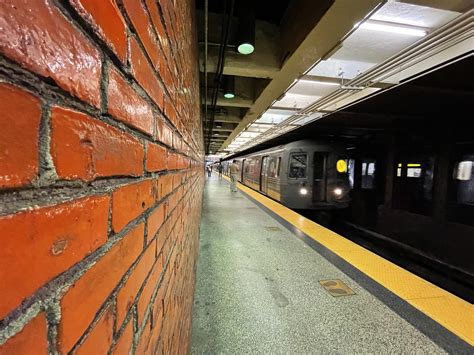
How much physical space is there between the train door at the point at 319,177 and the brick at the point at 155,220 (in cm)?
797

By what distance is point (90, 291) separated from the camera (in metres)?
0.38

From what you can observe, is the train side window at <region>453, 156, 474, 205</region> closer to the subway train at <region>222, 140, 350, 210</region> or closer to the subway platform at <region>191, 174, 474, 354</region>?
the subway train at <region>222, 140, 350, 210</region>

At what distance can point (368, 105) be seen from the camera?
17.6 ft

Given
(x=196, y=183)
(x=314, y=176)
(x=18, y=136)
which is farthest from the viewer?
(x=314, y=176)

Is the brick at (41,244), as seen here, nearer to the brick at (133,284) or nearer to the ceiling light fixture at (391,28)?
the brick at (133,284)

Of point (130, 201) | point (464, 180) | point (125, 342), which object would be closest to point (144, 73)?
point (130, 201)

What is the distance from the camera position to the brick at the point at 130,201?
490mm

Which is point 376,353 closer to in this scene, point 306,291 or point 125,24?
point 306,291

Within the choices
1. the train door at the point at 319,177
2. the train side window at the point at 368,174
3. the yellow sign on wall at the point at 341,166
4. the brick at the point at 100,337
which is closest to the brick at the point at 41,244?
the brick at the point at 100,337

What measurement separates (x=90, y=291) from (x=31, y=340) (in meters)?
0.13

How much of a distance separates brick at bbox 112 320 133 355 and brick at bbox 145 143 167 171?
0.41 meters

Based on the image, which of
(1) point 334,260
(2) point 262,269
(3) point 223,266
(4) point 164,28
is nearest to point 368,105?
(1) point 334,260

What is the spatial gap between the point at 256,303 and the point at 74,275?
2.62 meters

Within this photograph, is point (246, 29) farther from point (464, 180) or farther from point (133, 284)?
point (464, 180)
